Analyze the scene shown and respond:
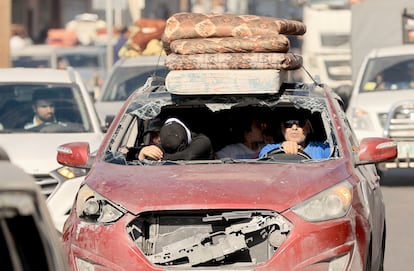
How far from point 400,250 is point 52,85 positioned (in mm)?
3810

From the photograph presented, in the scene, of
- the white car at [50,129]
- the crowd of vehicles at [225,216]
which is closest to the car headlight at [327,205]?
the crowd of vehicles at [225,216]

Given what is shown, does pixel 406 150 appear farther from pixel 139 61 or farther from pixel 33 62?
pixel 33 62

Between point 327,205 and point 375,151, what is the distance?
92 cm

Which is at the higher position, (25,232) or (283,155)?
(25,232)

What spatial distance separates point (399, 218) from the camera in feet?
46.0

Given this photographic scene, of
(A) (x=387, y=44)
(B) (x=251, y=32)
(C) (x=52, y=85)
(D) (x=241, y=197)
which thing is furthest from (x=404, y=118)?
(D) (x=241, y=197)

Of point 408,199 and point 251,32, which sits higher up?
point 251,32

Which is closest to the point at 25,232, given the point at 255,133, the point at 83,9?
the point at 255,133

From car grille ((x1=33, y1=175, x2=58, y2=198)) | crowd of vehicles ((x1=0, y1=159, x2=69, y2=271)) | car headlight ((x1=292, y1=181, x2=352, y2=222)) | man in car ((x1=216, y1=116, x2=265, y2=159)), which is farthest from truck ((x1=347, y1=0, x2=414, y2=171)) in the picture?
crowd of vehicles ((x1=0, y1=159, x2=69, y2=271))

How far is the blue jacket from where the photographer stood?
862 cm

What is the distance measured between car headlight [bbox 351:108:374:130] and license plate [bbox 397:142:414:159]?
0.83m

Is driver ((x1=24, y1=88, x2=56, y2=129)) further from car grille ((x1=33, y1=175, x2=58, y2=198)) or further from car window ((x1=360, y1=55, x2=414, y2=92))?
car window ((x1=360, y1=55, x2=414, y2=92))

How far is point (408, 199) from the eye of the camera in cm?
1577

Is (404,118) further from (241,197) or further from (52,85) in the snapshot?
(241,197)
